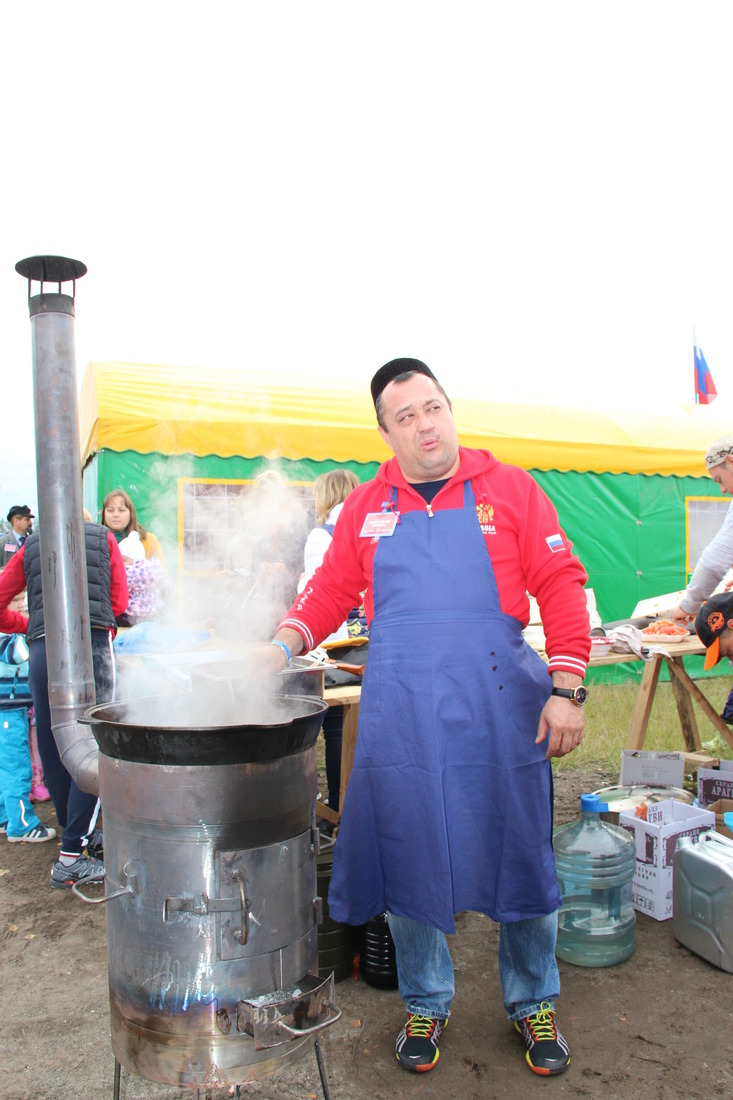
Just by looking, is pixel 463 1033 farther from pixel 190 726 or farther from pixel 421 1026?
pixel 190 726

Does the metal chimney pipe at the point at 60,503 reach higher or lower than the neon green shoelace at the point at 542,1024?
higher

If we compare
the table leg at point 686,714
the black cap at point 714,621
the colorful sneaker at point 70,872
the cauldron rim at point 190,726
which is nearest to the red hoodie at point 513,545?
the cauldron rim at point 190,726

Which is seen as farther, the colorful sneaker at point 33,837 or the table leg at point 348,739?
the colorful sneaker at point 33,837

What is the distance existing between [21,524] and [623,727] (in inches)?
272

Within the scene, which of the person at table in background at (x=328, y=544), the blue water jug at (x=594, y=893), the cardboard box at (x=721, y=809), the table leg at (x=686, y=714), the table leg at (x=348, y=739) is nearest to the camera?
the blue water jug at (x=594, y=893)

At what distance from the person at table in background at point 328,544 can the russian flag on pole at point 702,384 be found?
892 centimetres

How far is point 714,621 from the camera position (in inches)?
116

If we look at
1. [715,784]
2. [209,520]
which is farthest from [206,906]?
A: [209,520]

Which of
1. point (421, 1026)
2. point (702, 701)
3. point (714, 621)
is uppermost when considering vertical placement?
point (714, 621)

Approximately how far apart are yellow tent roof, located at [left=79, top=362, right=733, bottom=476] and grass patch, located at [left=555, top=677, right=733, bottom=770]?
2.49 metres

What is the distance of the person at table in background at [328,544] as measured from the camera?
4.16 m

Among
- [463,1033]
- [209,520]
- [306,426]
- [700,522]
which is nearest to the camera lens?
[463,1033]

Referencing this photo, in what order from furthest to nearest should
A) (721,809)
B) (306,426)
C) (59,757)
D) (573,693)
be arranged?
(306,426)
(59,757)
(721,809)
(573,693)

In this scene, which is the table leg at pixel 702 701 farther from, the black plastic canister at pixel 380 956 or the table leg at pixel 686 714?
the black plastic canister at pixel 380 956
